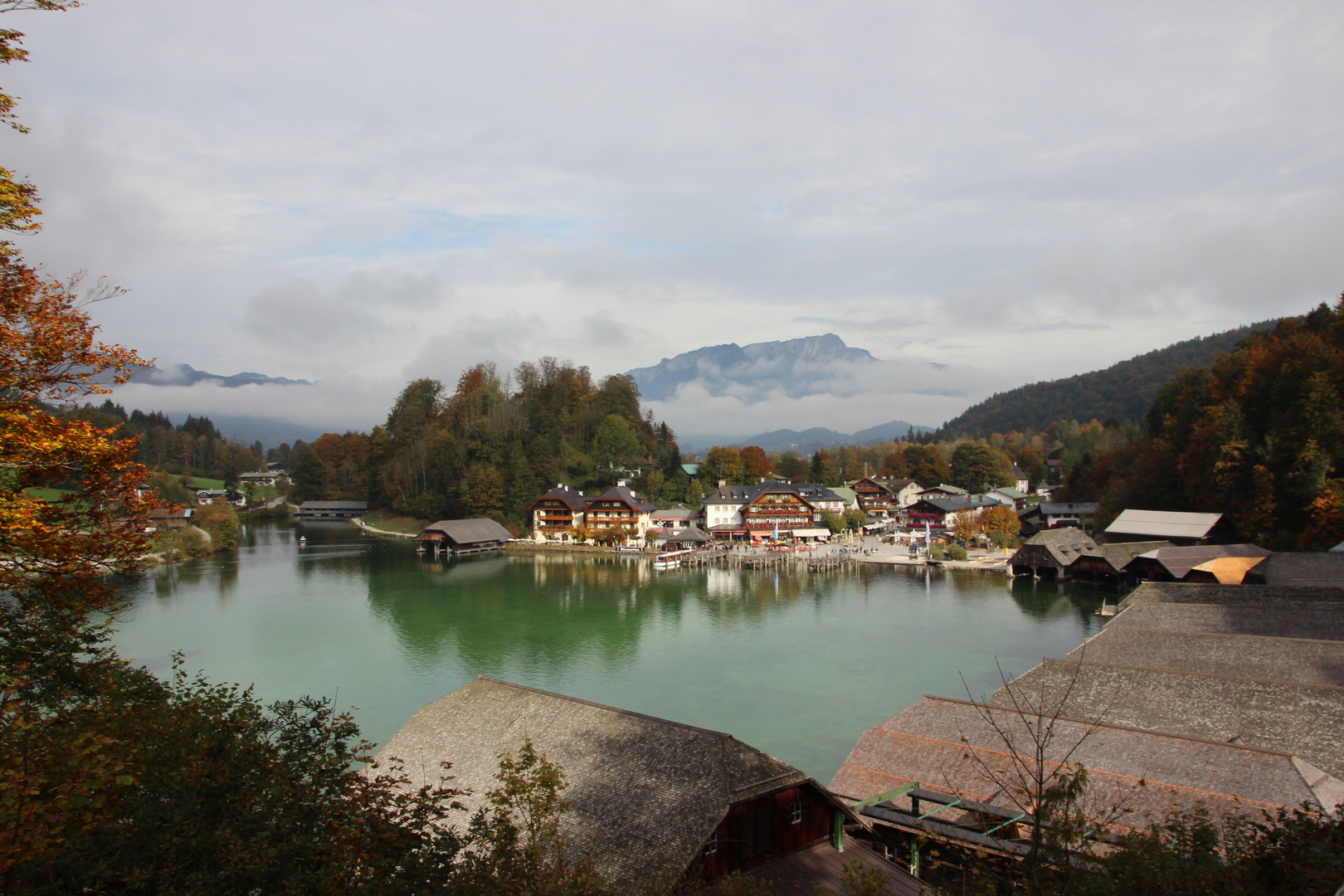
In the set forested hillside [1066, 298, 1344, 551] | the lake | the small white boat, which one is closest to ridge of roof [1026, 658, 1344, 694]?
the lake

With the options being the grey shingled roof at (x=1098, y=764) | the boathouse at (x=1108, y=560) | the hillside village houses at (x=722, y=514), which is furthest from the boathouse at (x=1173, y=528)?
the grey shingled roof at (x=1098, y=764)

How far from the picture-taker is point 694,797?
26.3ft

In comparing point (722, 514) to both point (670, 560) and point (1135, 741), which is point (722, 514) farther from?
point (1135, 741)

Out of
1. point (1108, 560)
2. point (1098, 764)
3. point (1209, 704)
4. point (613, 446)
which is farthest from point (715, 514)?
point (1098, 764)

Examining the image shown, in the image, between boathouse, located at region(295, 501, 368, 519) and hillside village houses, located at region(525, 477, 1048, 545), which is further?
boathouse, located at region(295, 501, 368, 519)

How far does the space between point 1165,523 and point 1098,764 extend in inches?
1172

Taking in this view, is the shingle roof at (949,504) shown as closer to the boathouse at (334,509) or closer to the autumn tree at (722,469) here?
the autumn tree at (722,469)

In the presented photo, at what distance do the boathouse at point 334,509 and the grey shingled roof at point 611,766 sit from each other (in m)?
70.5

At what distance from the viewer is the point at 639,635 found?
2606cm

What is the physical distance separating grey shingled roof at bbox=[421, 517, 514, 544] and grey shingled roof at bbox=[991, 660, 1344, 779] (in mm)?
41377

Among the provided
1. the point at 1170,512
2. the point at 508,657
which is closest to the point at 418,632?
the point at 508,657

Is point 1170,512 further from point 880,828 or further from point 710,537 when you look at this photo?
point 880,828

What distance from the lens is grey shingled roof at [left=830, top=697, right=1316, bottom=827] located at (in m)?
8.88

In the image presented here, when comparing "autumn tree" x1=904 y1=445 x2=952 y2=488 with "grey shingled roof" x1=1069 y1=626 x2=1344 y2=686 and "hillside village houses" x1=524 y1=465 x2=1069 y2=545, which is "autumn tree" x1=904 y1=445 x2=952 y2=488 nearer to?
"hillside village houses" x1=524 y1=465 x2=1069 y2=545
